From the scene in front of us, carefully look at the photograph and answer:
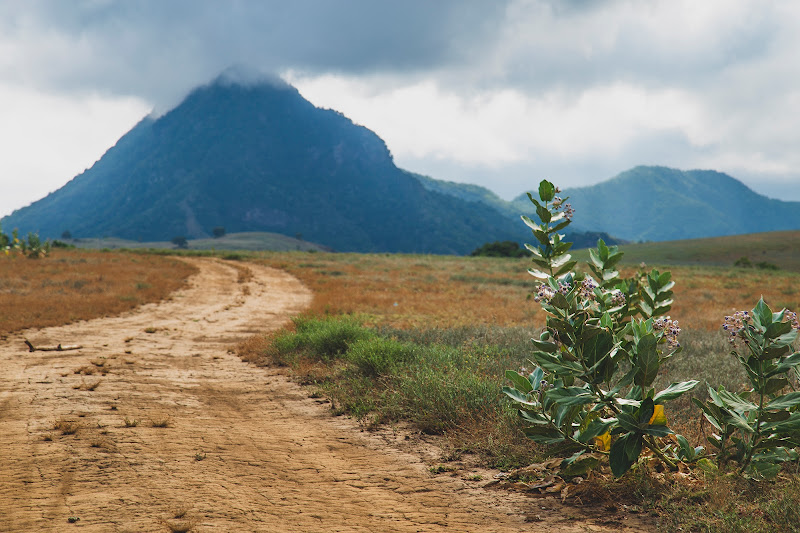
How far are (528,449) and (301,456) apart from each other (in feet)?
7.11

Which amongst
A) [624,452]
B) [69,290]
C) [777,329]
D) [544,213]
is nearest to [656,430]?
[624,452]

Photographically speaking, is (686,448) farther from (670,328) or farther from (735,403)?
(670,328)

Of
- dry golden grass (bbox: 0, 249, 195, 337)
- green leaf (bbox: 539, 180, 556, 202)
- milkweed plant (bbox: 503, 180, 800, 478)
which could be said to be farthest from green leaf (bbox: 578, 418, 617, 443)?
dry golden grass (bbox: 0, 249, 195, 337)

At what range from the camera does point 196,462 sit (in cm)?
442

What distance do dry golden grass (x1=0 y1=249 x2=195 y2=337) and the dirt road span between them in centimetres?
544

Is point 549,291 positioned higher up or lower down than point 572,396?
higher up

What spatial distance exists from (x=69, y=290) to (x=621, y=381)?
20.6m

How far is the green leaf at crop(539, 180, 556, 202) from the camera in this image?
385cm

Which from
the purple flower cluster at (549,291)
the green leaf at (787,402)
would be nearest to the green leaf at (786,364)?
the green leaf at (787,402)

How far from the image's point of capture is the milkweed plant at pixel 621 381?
11.2ft

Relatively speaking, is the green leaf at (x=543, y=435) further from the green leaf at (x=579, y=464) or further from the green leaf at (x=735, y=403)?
the green leaf at (x=735, y=403)

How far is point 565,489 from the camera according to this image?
388cm

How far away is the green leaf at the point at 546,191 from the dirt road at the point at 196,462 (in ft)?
7.88

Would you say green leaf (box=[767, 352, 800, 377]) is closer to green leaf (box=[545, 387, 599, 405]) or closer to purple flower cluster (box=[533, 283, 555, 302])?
green leaf (box=[545, 387, 599, 405])
